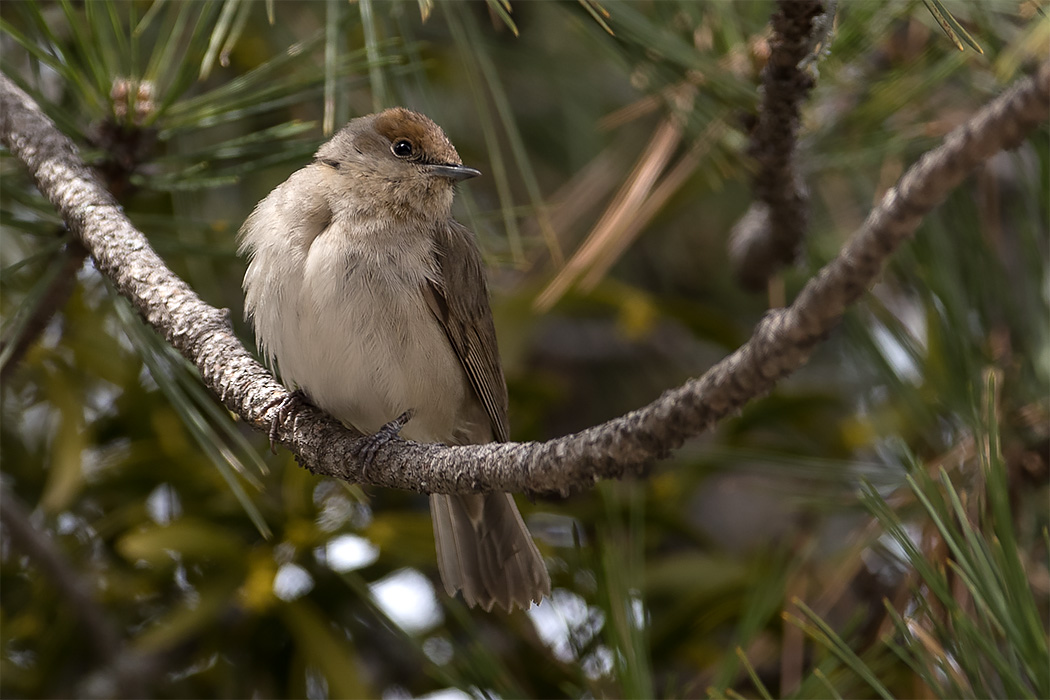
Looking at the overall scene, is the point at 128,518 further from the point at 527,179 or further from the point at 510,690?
the point at 527,179

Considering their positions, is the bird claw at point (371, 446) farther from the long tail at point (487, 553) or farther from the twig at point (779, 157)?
the twig at point (779, 157)

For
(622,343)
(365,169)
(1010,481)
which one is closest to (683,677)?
(1010,481)

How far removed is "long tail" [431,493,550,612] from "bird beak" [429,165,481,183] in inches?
35.7

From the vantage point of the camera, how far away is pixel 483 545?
2.91m

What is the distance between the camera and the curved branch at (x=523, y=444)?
120 cm

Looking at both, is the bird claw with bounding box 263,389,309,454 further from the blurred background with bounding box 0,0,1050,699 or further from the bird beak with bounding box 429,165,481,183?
the bird beak with bounding box 429,165,481,183

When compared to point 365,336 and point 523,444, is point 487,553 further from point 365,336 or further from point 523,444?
point 523,444

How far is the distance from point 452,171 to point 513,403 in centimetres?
93

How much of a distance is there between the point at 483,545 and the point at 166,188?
1.27 meters

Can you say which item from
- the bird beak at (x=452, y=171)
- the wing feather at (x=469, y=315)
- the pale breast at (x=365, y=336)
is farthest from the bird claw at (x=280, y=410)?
the bird beak at (x=452, y=171)

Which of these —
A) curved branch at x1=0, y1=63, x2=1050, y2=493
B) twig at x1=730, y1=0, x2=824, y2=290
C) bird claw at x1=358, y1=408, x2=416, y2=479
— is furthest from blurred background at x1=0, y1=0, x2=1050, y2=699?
bird claw at x1=358, y1=408, x2=416, y2=479

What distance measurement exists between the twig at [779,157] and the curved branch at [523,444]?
2.16 feet

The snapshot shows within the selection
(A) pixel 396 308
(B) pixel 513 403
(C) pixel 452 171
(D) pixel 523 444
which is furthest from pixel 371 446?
(B) pixel 513 403

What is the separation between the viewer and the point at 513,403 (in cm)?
355
